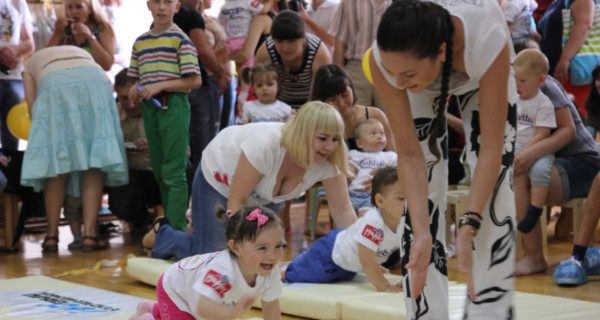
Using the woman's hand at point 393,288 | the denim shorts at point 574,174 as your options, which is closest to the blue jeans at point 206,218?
the woman's hand at point 393,288

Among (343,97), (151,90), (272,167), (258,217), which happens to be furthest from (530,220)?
(151,90)

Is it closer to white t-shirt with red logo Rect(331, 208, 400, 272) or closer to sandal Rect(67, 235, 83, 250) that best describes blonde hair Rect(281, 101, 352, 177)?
white t-shirt with red logo Rect(331, 208, 400, 272)

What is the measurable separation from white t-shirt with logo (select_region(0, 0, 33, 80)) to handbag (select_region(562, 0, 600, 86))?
139 inches

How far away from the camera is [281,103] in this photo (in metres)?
5.75

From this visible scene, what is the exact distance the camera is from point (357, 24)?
5.95 meters

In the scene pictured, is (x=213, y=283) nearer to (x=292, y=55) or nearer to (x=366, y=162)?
(x=366, y=162)

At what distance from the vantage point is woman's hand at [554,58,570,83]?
5.70 m

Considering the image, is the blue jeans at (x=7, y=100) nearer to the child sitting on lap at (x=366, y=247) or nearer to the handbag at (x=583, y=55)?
the child sitting on lap at (x=366, y=247)

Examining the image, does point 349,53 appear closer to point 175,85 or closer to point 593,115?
point 175,85

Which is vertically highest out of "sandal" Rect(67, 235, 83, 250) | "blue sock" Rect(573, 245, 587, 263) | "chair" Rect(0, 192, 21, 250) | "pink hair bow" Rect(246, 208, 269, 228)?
"pink hair bow" Rect(246, 208, 269, 228)

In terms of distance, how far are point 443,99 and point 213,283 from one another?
113 centimetres

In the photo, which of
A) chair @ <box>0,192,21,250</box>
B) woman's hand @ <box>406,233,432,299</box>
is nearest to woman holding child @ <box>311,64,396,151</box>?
chair @ <box>0,192,21,250</box>

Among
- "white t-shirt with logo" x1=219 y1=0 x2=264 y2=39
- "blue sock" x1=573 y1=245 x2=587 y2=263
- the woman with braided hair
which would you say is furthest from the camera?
"white t-shirt with logo" x1=219 y1=0 x2=264 y2=39

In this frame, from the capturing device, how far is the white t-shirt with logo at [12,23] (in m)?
6.14
